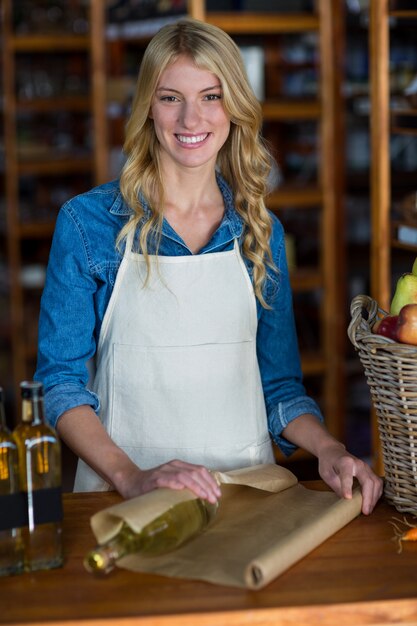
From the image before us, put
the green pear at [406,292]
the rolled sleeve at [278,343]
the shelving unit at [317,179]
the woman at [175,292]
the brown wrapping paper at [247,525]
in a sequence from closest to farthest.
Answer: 1. the brown wrapping paper at [247,525]
2. the green pear at [406,292]
3. the woman at [175,292]
4. the rolled sleeve at [278,343]
5. the shelving unit at [317,179]

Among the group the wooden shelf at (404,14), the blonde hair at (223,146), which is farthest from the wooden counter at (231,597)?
the wooden shelf at (404,14)

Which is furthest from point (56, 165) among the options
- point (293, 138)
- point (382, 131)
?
point (382, 131)

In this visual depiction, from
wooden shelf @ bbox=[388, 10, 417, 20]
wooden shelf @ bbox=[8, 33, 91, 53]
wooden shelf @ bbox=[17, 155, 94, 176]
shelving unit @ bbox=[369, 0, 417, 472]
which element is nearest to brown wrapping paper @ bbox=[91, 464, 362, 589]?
shelving unit @ bbox=[369, 0, 417, 472]

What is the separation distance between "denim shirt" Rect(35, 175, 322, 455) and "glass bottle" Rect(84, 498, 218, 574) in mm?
459

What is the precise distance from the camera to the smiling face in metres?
2.23

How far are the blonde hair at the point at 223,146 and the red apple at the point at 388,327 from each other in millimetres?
558

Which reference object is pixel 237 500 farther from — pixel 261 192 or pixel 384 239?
pixel 384 239

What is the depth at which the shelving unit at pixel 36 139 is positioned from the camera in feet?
18.3

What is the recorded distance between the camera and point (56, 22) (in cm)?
571

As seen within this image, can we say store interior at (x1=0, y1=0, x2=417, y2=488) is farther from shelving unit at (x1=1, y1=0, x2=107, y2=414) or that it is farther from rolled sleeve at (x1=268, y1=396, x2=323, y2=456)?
rolled sleeve at (x1=268, y1=396, x2=323, y2=456)

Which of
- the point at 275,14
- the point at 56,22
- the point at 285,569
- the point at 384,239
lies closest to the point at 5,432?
the point at 285,569

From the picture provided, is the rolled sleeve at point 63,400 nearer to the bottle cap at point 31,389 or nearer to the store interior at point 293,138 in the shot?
the bottle cap at point 31,389

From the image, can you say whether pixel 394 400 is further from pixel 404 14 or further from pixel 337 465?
pixel 404 14

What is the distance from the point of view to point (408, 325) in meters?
1.73
